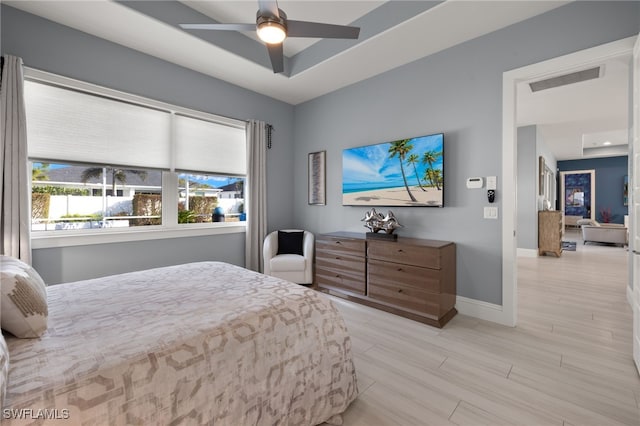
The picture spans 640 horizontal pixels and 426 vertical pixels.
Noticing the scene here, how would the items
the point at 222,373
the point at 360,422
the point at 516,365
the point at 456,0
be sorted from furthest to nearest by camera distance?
the point at 456,0 → the point at 516,365 → the point at 360,422 → the point at 222,373

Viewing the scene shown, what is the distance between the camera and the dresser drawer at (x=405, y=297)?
2744 millimetres

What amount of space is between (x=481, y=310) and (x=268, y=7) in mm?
3244

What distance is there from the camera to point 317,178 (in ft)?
14.7

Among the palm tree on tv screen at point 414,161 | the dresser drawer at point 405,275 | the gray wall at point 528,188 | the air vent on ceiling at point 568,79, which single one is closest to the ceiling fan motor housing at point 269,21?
the palm tree on tv screen at point 414,161

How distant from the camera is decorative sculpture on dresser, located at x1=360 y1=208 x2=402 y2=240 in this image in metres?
3.27

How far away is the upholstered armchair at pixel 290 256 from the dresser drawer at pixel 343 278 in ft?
0.72

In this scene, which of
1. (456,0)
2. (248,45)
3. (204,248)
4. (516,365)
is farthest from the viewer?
(204,248)

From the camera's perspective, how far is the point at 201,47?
3074mm

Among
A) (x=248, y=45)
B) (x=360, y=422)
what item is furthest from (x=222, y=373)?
(x=248, y=45)

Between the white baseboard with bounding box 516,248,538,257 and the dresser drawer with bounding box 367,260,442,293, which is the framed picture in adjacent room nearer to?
the dresser drawer with bounding box 367,260,442,293

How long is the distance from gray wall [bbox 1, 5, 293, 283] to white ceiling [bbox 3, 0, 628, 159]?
113mm

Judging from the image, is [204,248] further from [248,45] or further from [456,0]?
[456,0]

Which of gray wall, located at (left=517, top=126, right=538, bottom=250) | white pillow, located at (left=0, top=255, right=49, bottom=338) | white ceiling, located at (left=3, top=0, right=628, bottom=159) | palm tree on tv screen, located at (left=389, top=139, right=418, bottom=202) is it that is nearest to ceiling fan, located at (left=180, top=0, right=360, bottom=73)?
white ceiling, located at (left=3, top=0, right=628, bottom=159)

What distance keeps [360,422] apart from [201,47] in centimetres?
364
